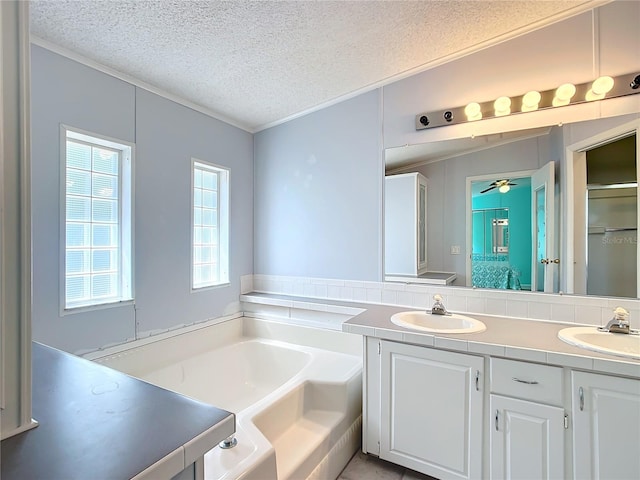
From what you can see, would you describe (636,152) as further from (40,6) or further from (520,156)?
(40,6)

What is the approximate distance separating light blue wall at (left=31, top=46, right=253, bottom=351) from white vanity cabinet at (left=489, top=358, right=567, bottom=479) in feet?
7.33

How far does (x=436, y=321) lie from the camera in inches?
83.6

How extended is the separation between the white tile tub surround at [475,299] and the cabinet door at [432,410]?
0.68 meters

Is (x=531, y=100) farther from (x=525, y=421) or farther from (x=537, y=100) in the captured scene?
(x=525, y=421)

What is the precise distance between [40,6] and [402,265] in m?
2.59

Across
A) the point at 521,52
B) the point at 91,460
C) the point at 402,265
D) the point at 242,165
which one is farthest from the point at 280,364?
the point at 521,52

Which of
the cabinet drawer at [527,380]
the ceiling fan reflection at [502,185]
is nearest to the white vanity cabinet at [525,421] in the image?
the cabinet drawer at [527,380]

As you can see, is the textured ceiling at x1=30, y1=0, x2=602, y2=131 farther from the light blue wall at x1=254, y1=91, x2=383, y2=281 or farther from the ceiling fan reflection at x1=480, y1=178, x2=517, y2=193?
the ceiling fan reflection at x1=480, y1=178, x2=517, y2=193

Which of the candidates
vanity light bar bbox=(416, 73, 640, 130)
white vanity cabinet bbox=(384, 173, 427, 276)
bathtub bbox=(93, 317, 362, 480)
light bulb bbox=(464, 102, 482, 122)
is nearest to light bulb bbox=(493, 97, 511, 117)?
vanity light bar bbox=(416, 73, 640, 130)

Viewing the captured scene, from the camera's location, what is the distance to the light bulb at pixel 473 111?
86.9 inches

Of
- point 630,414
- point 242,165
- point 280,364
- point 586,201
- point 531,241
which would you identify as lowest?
point 280,364

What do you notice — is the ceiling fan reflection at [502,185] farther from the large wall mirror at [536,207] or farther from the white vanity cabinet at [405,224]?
the white vanity cabinet at [405,224]

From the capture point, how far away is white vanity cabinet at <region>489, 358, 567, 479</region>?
4.80 feet

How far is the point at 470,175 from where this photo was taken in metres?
2.29
